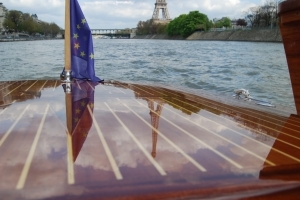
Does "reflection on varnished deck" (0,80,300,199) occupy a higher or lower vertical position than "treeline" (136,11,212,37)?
lower

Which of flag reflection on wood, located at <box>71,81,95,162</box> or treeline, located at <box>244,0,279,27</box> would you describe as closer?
flag reflection on wood, located at <box>71,81,95,162</box>

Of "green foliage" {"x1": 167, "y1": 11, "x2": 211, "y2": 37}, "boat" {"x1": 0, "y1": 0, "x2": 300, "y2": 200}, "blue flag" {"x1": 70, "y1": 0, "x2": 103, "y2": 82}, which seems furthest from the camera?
"green foliage" {"x1": 167, "y1": 11, "x2": 211, "y2": 37}

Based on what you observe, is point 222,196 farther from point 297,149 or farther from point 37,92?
point 37,92

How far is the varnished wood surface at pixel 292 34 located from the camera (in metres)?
1.96

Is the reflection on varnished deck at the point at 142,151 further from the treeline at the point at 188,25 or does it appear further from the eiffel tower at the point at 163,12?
the eiffel tower at the point at 163,12

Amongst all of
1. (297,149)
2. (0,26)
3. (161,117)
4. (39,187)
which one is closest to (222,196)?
(39,187)

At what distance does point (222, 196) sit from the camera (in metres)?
0.81

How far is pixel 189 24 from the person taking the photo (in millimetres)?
47844

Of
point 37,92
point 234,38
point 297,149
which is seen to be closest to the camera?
point 297,149

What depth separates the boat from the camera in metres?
0.85

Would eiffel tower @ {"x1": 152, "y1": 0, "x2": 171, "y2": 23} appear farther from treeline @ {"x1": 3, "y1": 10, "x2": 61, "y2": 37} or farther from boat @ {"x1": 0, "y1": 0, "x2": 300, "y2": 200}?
boat @ {"x1": 0, "y1": 0, "x2": 300, "y2": 200}

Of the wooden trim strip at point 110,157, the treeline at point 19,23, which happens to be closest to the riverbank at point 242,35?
the treeline at point 19,23

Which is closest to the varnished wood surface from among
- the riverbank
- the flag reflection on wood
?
the flag reflection on wood

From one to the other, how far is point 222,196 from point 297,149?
1.87ft
